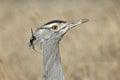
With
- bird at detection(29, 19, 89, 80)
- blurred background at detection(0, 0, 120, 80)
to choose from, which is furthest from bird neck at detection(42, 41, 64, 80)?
blurred background at detection(0, 0, 120, 80)

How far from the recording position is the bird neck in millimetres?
6582

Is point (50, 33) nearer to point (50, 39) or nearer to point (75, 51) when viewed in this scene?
point (50, 39)

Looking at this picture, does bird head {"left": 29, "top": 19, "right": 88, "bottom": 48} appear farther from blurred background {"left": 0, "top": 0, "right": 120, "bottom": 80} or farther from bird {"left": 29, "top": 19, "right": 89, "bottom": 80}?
blurred background {"left": 0, "top": 0, "right": 120, "bottom": 80}

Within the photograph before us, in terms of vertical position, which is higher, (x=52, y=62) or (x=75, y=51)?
(x=52, y=62)

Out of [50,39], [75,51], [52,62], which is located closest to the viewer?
[52,62]

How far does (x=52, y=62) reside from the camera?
22.0 ft

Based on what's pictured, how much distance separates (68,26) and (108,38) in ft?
13.6

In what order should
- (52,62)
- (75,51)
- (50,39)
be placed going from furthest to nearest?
(75,51)
(50,39)
(52,62)

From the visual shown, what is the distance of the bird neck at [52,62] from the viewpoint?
658 centimetres

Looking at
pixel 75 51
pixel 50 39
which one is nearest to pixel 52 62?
pixel 50 39

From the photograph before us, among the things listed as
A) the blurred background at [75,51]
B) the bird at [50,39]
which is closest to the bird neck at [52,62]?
the bird at [50,39]

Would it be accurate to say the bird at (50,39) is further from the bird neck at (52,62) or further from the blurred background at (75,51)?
the blurred background at (75,51)

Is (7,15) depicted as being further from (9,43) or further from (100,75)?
(100,75)

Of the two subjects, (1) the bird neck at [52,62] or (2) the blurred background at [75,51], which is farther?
(2) the blurred background at [75,51]
